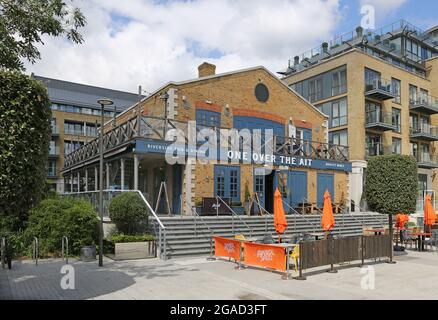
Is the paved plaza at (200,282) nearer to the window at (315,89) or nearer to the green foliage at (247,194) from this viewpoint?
the green foliage at (247,194)

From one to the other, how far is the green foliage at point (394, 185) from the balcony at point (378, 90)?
63.3ft

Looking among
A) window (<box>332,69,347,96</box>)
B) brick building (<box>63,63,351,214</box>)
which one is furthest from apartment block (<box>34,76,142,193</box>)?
brick building (<box>63,63,351,214</box>)

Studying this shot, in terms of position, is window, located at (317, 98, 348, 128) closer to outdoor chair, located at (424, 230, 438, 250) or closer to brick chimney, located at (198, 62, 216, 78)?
brick chimney, located at (198, 62, 216, 78)

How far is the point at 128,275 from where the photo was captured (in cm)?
1008

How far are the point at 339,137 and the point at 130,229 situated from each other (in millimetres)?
22561

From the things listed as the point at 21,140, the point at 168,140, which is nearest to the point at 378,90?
the point at 168,140

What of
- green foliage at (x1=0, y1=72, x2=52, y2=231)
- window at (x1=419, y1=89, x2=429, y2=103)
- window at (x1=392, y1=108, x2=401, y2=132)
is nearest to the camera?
green foliage at (x1=0, y1=72, x2=52, y2=231)

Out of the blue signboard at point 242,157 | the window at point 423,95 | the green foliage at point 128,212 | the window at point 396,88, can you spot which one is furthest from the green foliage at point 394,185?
the window at point 423,95

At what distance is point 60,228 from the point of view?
43.6 feet

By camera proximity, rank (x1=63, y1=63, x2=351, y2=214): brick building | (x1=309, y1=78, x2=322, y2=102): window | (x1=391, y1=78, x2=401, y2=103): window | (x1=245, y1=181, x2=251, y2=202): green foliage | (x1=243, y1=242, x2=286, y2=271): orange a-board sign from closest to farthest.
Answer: (x1=243, y1=242, x2=286, y2=271): orange a-board sign < (x1=63, y1=63, x2=351, y2=214): brick building < (x1=245, y1=181, x2=251, y2=202): green foliage < (x1=391, y1=78, x2=401, y2=103): window < (x1=309, y1=78, x2=322, y2=102): window

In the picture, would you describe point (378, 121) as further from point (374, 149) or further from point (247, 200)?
point (247, 200)

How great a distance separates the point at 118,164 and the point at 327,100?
20354 mm

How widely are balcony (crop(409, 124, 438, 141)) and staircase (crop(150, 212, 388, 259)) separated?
17558 millimetres

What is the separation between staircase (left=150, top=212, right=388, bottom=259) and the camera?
44.8 ft
